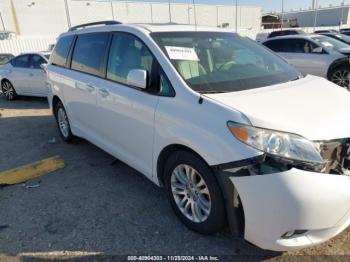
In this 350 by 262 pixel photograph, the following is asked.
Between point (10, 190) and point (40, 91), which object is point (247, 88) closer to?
point (10, 190)

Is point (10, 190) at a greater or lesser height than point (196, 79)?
lesser

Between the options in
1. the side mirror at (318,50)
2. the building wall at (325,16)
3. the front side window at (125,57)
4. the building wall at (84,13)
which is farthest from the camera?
the building wall at (325,16)

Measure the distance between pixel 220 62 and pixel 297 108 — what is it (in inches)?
40.2

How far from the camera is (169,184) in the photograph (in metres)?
3.10

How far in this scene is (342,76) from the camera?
8.76m

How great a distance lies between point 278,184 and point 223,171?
1.34 ft

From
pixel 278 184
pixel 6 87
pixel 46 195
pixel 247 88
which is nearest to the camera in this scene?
pixel 278 184

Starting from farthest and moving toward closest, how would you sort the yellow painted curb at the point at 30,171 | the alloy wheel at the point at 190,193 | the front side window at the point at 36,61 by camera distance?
the front side window at the point at 36,61
the yellow painted curb at the point at 30,171
the alloy wheel at the point at 190,193

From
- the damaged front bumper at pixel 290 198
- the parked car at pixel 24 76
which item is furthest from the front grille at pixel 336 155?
the parked car at pixel 24 76

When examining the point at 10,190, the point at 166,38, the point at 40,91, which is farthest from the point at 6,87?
the point at 166,38

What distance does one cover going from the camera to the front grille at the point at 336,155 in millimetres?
2289

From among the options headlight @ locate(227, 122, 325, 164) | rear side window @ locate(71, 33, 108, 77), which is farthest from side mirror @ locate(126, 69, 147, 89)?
headlight @ locate(227, 122, 325, 164)

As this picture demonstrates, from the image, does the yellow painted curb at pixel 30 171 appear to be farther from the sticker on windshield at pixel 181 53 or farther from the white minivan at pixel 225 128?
the sticker on windshield at pixel 181 53

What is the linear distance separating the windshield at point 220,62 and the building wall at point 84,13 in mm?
45179
